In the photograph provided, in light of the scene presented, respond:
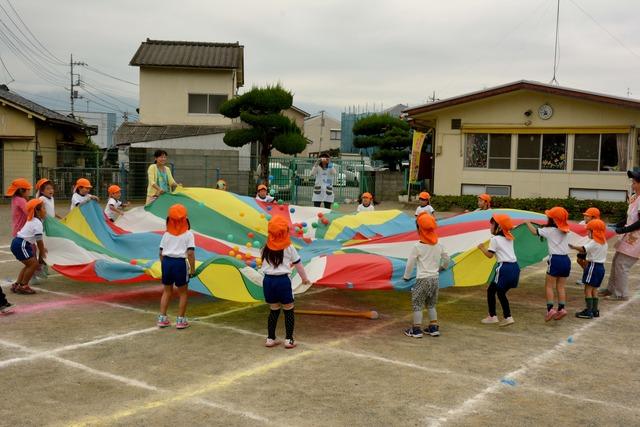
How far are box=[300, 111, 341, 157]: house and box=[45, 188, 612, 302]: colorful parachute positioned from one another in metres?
52.6

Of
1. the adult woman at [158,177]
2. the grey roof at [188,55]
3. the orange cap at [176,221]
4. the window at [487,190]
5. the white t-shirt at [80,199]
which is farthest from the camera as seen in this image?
the grey roof at [188,55]

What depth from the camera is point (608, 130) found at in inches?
838

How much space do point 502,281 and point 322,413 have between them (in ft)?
11.0

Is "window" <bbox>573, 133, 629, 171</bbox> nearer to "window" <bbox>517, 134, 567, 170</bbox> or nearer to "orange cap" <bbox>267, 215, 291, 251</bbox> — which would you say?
"window" <bbox>517, 134, 567, 170</bbox>

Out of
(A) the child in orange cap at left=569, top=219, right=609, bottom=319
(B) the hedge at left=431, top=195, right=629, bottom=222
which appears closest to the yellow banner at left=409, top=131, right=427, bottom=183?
(B) the hedge at left=431, top=195, right=629, bottom=222

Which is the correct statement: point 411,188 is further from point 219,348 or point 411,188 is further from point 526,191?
point 219,348

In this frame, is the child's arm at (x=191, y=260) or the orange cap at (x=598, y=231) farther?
the orange cap at (x=598, y=231)

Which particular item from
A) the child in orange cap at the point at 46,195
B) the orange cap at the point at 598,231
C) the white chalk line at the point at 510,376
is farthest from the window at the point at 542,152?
the child in orange cap at the point at 46,195

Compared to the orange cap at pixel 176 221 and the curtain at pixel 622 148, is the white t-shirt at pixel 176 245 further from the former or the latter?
the curtain at pixel 622 148

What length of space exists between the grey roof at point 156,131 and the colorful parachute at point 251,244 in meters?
17.3

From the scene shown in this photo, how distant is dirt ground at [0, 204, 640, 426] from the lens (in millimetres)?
4652

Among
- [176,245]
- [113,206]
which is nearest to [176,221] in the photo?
[176,245]

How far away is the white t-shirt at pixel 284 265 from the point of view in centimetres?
624

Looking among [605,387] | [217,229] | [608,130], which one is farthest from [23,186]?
[608,130]
